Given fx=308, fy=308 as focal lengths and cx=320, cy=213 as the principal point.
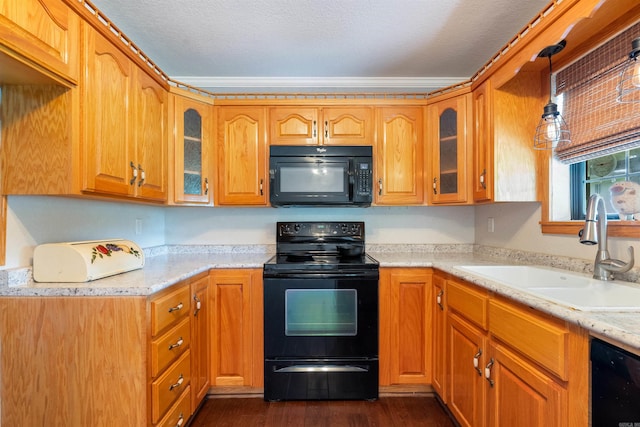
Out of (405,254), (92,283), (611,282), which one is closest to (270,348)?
(92,283)

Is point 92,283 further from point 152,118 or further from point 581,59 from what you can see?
point 581,59

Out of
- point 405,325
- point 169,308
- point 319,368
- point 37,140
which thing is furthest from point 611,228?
point 37,140

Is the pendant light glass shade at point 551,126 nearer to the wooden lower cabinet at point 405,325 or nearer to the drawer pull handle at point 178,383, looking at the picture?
the wooden lower cabinet at point 405,325

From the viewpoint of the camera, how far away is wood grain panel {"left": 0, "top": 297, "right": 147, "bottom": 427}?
1.27 m

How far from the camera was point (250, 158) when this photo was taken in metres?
2.32

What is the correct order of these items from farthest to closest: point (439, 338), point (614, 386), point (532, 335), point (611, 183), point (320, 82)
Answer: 1. point (320, 82)
2. point (439, 338)
3. point (611, 183)
4. point (532, 335)
5. point (614, 386)

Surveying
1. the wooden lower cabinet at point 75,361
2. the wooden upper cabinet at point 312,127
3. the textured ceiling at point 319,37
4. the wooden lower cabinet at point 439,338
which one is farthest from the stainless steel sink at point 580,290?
the wooden lower cabinet at point 75,361

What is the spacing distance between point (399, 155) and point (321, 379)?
1.66 metres

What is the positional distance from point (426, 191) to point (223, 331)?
5.77 ft

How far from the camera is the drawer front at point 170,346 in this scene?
137 centimetres

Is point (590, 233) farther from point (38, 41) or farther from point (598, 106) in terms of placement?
point (38, 41)

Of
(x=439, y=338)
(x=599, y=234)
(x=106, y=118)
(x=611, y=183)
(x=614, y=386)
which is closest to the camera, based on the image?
(x=614, y=386)

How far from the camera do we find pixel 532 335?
1.09m

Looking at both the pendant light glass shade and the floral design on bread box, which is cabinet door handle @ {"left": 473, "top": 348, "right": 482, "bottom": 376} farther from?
the floral design on bread box
